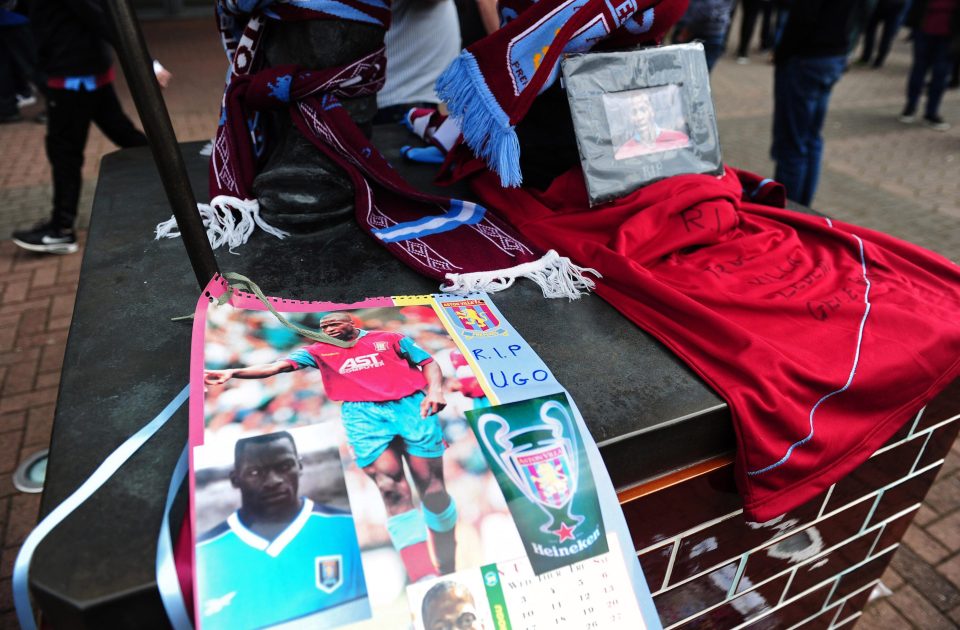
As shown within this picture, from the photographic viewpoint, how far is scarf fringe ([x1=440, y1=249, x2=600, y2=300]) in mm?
979

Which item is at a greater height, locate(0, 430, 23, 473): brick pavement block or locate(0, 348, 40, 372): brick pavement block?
locate(0, 348, 40, 372): brick pavement block

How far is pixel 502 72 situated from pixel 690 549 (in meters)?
0.82

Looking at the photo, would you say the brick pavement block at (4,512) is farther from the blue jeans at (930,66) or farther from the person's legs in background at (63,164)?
the blue jeans at (930,66)

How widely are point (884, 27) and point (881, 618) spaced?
6.87 m

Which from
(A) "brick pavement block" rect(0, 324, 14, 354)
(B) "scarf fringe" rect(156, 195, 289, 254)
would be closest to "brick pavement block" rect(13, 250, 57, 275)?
(A) "brick pavement block" rect(0, 324, 14, 354)

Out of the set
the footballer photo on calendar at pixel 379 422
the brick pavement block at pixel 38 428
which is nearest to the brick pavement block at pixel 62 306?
the brick pavement block at pixel 38 428

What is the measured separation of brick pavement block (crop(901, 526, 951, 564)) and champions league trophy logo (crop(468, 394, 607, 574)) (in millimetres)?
1285

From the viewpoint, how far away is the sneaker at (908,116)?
4681mm

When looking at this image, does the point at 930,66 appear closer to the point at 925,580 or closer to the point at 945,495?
the point at 945,495

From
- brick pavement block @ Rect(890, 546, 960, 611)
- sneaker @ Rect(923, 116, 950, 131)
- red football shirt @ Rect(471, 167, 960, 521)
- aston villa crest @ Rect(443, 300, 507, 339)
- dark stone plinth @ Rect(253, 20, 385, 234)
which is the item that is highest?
dark stone plinth @ Rect(253, 20, 385, 234)

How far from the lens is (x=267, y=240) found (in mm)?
1140

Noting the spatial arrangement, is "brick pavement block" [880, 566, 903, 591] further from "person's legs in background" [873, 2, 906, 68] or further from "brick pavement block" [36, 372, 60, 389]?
"person's legs in background" [873, 2, 906, 68]

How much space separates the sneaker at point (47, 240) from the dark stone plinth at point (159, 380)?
1638mm

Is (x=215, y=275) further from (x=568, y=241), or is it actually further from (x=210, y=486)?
(x=568, y=241)
